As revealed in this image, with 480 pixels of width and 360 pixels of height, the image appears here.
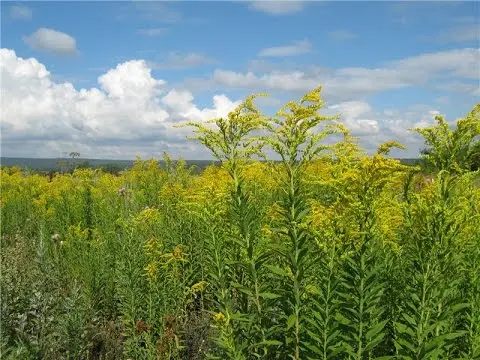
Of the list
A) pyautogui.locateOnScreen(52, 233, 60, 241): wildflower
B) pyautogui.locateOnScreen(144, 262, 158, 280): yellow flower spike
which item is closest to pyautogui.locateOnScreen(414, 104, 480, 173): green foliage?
pyautogui.locateOnScreen(144, 262, 158, 280): yellow flower spike

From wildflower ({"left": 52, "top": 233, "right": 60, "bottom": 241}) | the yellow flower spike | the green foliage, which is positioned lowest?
wildflower ({"left": 52, "top": 233, "right": 60, "bottom": 241})

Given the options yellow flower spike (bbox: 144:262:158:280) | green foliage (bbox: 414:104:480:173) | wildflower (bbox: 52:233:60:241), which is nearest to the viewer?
green foliage (bbox: 414:104:480:173)

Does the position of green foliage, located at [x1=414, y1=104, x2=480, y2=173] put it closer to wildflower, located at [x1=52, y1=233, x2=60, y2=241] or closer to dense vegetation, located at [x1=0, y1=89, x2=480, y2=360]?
dense vegetation, located at [x1=0, y1=89, x2=480, y2=360]

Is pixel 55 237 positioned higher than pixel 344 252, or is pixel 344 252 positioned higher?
pixel 344 252

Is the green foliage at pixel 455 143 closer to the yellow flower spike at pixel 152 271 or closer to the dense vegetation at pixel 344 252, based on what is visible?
the dense vegetation at pixel 344 252

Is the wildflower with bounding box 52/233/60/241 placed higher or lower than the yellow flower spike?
lower

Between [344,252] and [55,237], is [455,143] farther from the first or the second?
[55,237]

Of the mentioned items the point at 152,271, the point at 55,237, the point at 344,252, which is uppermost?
the point at 344,252

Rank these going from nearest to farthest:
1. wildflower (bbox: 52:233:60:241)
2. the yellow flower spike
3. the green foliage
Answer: the green foliage, the yellow flower spike, wildflower (bbox: 52:233:60:241)

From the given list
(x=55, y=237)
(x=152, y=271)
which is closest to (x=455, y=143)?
(x=152, y=271)

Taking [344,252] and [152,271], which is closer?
[344,252]

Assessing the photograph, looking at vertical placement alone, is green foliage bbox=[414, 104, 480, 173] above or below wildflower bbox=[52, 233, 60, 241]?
above

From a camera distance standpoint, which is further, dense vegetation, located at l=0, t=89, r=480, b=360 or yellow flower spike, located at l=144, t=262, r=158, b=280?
yellow flower spike, located at l=144, t=262, r=158, b=280

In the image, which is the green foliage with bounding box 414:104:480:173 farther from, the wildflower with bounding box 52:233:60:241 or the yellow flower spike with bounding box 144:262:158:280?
the wildflower with bounding box 52:233:60:241
